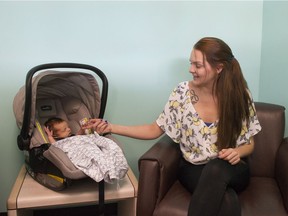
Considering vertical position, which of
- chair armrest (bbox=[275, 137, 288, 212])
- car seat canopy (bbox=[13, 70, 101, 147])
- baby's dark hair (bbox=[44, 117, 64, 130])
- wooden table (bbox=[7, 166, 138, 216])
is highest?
car seat canopy (bbox=[13, 70, 101, 147])

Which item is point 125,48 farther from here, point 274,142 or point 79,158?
point 274,142

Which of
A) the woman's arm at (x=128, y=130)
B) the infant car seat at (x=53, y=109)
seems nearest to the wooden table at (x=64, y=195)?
the infant car seat at (x=53, y=109)

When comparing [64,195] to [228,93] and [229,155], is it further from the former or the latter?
[228,93]

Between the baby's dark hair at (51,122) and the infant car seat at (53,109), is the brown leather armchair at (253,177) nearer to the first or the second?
the infant car seat at (53,109)

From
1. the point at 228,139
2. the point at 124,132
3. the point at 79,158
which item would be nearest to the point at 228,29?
the point at 228,139

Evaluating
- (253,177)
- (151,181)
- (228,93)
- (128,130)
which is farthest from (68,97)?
(253,177)

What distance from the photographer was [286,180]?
1.44 m

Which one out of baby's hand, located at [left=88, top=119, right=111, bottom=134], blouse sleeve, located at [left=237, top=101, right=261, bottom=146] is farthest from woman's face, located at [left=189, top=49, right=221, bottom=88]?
baby's hand, located at [left=88, top=119, right=111, bottom=134]

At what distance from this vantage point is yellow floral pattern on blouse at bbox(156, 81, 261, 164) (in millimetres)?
1512

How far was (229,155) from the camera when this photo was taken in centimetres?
138

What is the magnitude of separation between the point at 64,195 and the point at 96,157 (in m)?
0.24

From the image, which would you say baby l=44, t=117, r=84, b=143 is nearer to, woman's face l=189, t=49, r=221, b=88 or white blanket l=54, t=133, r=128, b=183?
white blanket l=54, t=133, r=128, b=183

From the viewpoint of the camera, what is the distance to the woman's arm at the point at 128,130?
5.13 ft

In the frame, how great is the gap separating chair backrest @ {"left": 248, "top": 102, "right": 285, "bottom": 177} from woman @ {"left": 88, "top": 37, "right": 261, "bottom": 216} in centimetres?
18
